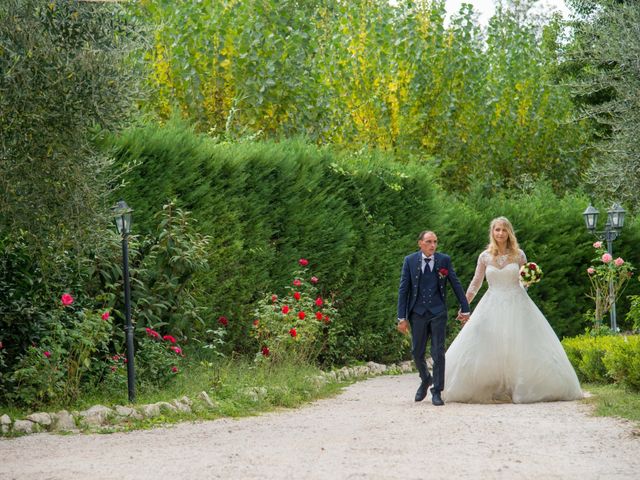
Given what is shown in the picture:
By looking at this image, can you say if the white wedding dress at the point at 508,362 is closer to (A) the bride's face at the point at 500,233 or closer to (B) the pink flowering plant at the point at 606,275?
(A) the bride's face at the point at 500,233

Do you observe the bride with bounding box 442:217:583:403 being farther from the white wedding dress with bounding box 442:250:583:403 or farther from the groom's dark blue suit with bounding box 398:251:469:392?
the groom's dark blue suit with bounding box 398:251:469:392

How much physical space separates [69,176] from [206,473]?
2.89 metres

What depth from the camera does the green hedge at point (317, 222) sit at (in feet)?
40.8

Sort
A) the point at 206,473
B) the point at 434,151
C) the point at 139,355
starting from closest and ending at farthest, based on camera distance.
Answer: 1. the point at 206,473
2. the point at 139,355
3. the point at 434,151

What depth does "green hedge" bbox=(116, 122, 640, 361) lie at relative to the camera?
40.8 feet

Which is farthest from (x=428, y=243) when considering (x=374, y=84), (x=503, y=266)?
(x=374, y=84)

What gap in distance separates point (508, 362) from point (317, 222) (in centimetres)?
456

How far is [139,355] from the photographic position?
35.3 feet

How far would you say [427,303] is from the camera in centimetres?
1098

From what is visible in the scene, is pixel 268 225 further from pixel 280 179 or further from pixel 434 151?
pixel 434 151

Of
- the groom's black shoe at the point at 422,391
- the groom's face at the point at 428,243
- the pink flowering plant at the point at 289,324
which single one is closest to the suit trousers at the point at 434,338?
the groom's black shoe at the point at 422,391

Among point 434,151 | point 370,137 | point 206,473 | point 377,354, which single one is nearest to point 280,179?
point 377,354

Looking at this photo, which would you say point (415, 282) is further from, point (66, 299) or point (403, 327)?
point (66, 299)

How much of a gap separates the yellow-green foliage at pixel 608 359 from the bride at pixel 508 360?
0.78 meters
